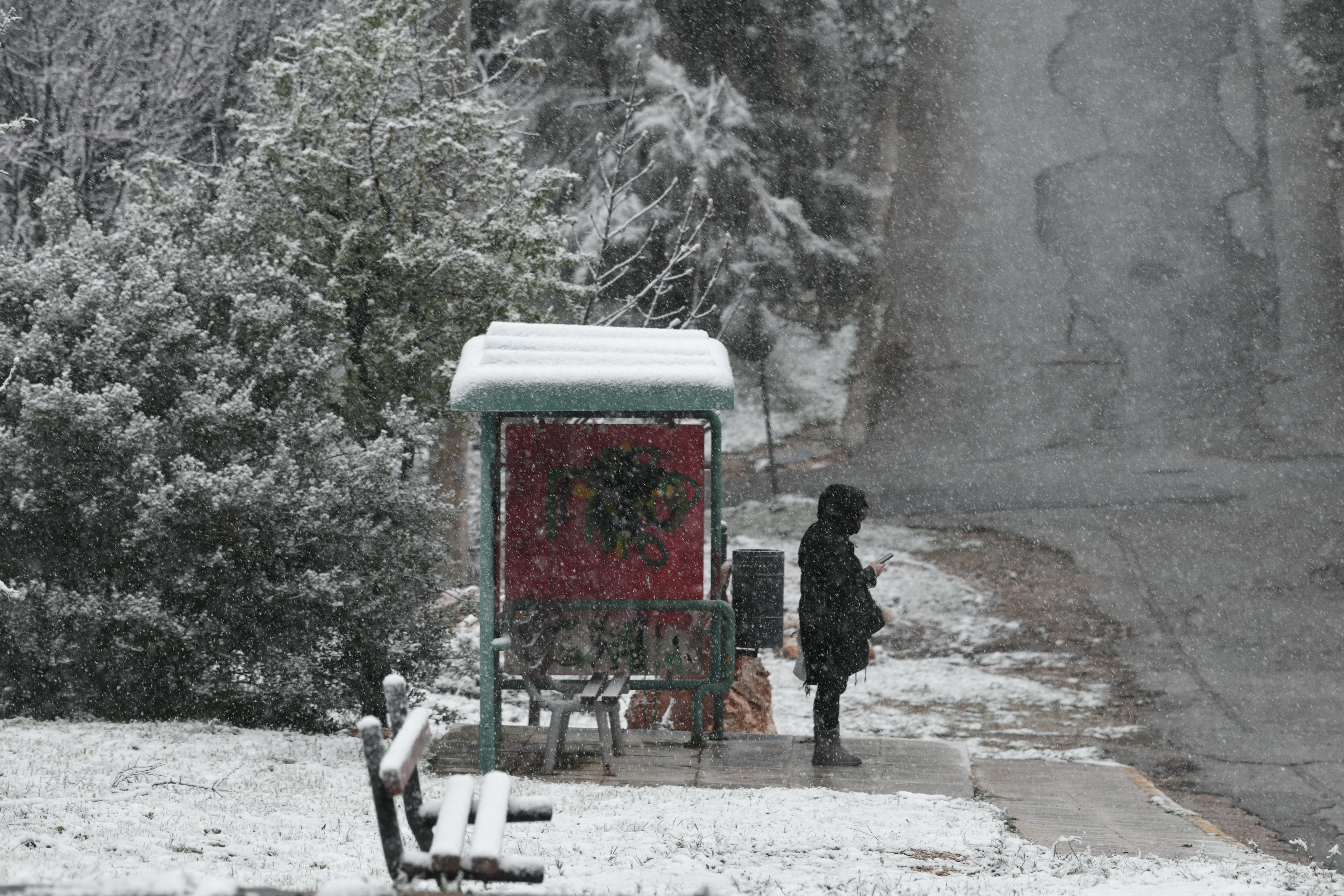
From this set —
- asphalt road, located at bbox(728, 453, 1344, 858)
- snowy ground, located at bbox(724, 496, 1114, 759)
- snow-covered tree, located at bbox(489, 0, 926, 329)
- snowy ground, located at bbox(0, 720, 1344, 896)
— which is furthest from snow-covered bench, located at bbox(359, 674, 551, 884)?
snow-covered tree, located at bbox(489, 0, 926, 329)

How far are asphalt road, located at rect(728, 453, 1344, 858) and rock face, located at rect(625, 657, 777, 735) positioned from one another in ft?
10.3

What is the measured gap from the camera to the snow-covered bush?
834cm

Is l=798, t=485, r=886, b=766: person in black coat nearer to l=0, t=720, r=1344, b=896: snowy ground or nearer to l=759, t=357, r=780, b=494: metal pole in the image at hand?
l=0, t=720, r=1344, b=896: snowy ground

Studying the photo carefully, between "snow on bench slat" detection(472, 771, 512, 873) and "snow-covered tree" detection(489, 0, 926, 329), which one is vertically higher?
"snow-covered tree" detection(489, 0, 926, 329)

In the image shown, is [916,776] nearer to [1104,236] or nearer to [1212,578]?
[1212,578]

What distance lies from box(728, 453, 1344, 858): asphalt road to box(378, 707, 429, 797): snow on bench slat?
633 centimetres

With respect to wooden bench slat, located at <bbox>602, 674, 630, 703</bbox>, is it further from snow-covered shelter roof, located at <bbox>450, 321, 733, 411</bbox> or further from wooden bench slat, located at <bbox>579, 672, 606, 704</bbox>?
snow-covered shelter roof, located at <bbox>450, 321, 733, 411</bbox>

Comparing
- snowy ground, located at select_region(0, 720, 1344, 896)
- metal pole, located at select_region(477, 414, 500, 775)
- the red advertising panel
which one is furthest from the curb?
metal pole, located at select_region(477, 414, 500, 775)

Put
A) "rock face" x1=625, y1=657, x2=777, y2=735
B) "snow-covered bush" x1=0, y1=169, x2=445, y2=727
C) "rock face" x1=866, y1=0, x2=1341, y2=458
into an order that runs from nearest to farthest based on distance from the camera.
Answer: "snow-covered bush" x1=0, y1=169, x2=445, y2=727 → "rock face" x1=625, y1=657, x2=777, y2=735 → "rock face" x1=866, y1=0, x2=1341, y2=458

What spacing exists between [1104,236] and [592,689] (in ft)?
70.3

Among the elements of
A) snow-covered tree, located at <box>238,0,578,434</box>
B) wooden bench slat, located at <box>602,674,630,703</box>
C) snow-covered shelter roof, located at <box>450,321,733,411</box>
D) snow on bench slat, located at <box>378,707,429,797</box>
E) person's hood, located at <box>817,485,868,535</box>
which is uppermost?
snow-covered tree, located at <box>238,0,578,434</box>

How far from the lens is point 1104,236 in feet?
86.0

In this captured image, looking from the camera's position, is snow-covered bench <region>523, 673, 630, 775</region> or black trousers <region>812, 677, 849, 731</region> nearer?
snow-covered bench <region>523, 673, 630, 775</region>

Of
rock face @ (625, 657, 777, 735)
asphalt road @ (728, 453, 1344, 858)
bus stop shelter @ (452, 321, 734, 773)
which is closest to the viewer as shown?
bus stop shelter @ (452, 321, 734, 773)
